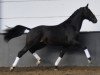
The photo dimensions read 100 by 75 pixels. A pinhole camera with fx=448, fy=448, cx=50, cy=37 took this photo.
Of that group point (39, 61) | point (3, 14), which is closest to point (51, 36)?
point (39, 61)

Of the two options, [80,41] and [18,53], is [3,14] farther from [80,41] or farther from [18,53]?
[80,41]

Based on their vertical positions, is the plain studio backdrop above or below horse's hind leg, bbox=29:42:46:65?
above

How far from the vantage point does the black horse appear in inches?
609

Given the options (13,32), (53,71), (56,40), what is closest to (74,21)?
(56,40)

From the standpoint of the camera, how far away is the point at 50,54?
54.1 feet

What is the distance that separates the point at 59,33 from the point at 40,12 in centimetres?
151

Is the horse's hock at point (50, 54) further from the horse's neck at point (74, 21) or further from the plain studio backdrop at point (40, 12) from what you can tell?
the horse's neck at point (74, 21)

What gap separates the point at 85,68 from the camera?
15875mm

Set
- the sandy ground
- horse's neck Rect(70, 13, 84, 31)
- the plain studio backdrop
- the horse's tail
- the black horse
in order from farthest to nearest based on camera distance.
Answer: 1. the plain studio backdrop
2. the horse's tail
3. horse's neck Rect(70, 13, 84, 31)
4. the black horse
5. the sandy ground

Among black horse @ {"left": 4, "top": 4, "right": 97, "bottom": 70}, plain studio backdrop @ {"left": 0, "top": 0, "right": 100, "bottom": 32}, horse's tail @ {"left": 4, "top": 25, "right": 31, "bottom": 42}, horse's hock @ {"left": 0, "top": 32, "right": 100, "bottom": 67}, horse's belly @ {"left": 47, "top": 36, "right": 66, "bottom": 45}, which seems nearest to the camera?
black horse @ {"left": 4, "top": 4, "right": 97, "bottom": 70}

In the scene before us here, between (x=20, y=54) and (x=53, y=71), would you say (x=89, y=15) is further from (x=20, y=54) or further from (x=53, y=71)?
(x=20, y=54)

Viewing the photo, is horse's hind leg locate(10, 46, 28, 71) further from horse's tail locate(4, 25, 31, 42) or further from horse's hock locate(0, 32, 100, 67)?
horse's hock locate(0, 32, 100, 67)

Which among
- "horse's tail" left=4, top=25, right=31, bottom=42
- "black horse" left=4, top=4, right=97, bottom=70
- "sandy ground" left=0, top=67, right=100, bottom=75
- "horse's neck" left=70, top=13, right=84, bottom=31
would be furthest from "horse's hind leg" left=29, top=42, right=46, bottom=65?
"horse's neck" left=70, top=13, right=84, bottom=31

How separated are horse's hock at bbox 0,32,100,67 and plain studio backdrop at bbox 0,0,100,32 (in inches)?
17.6
